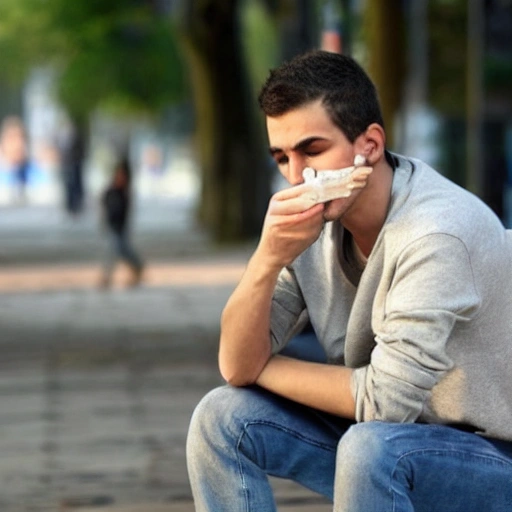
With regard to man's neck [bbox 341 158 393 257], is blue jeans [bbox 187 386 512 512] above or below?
below

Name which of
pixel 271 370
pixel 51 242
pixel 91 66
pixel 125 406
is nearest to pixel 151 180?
pixel 91 66

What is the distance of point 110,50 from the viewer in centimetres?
3816

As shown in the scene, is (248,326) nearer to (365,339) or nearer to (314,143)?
(365,339)

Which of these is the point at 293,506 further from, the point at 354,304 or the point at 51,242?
the point at 51,242

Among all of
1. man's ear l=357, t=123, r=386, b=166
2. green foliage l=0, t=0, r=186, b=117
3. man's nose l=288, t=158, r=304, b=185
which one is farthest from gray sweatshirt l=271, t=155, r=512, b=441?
green foliage l=0, t=0, r=186, b=117

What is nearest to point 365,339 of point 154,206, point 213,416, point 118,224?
point 213,416

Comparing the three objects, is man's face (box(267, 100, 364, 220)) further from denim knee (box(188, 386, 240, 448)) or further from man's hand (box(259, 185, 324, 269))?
denim knee (box(188, 386, 240, 448))

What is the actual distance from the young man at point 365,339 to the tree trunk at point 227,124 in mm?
21498

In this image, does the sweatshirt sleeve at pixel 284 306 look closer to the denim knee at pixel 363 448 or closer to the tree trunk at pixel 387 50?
the denim knee at pixel 363 448

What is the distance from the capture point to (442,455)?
379 cm

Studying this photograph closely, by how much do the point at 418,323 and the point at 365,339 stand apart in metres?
0.32

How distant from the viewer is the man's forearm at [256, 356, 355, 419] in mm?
3932

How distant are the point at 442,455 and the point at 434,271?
378 millimetres

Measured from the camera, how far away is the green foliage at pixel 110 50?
34.6 meters
